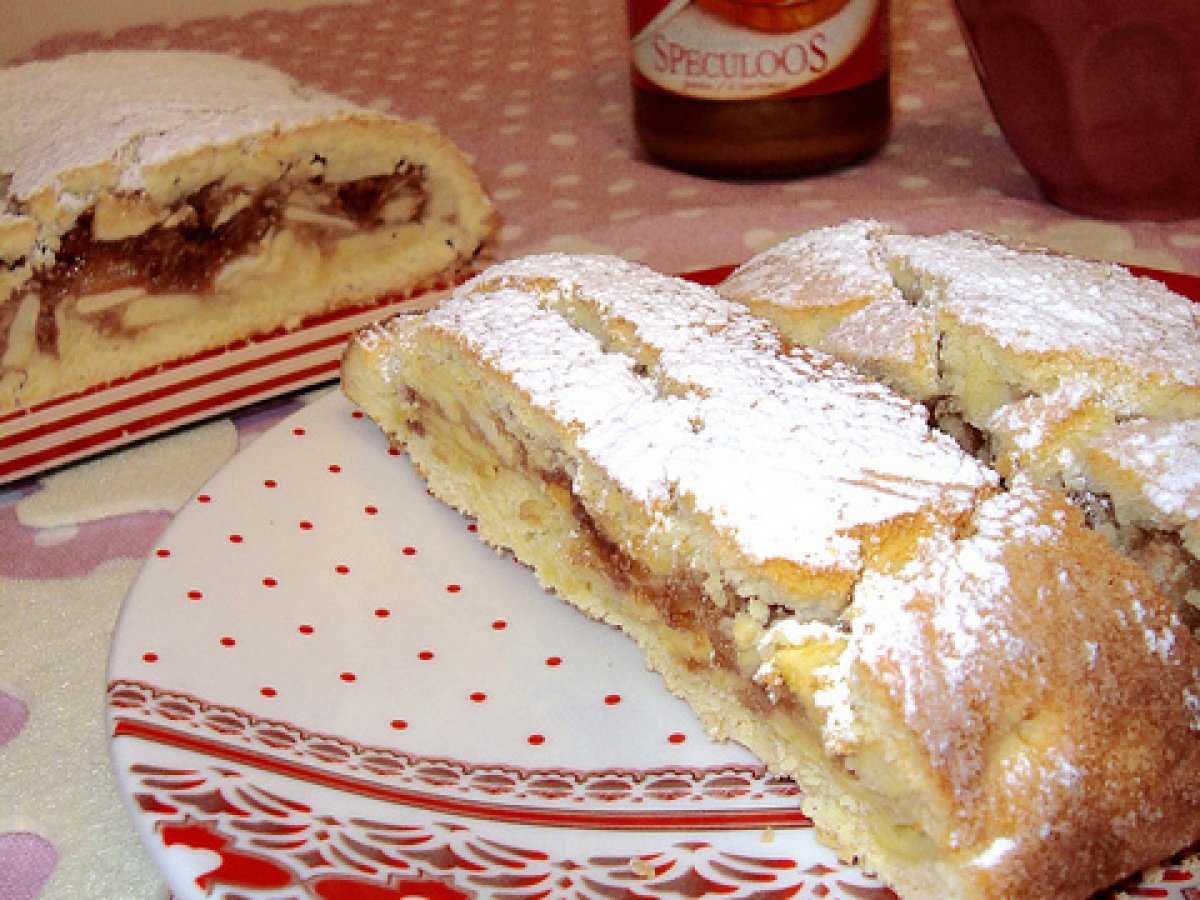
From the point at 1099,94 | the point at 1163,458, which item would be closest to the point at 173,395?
the point at 1163,458

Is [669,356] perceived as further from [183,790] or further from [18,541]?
[18,541]

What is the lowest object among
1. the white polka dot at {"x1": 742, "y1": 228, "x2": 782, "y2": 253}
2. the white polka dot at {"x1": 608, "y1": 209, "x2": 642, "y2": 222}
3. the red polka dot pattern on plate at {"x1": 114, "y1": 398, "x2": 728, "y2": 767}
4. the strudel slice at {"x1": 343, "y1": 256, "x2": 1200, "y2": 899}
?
the white polka dot at {"x1": 608, "y1": 209, "x2": 642, "y2": 222}

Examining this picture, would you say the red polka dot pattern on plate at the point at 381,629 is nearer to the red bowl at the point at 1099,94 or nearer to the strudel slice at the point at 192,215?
the strudel slice at the point at 192,215

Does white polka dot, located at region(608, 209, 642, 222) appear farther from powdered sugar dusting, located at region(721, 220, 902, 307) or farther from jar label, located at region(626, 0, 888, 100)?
powdered sugar dusting, located at region(721, 220, 902, 307)

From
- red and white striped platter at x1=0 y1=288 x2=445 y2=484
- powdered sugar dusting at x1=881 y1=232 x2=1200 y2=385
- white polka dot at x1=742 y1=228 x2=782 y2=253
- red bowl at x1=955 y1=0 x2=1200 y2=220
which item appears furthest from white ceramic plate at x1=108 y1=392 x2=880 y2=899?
red bowl at x1=955 y1=0 x2=1200 y2=220

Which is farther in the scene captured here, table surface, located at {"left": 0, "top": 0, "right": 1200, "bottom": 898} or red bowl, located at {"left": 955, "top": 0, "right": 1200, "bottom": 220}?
red bowl, located at {"left": 955, "top": 0, "right": 1200, "bottom": 220}

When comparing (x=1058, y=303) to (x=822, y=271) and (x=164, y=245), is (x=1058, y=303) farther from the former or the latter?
(x=164, y=245)

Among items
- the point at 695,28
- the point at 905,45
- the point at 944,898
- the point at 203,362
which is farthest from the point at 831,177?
the point at 944,898
